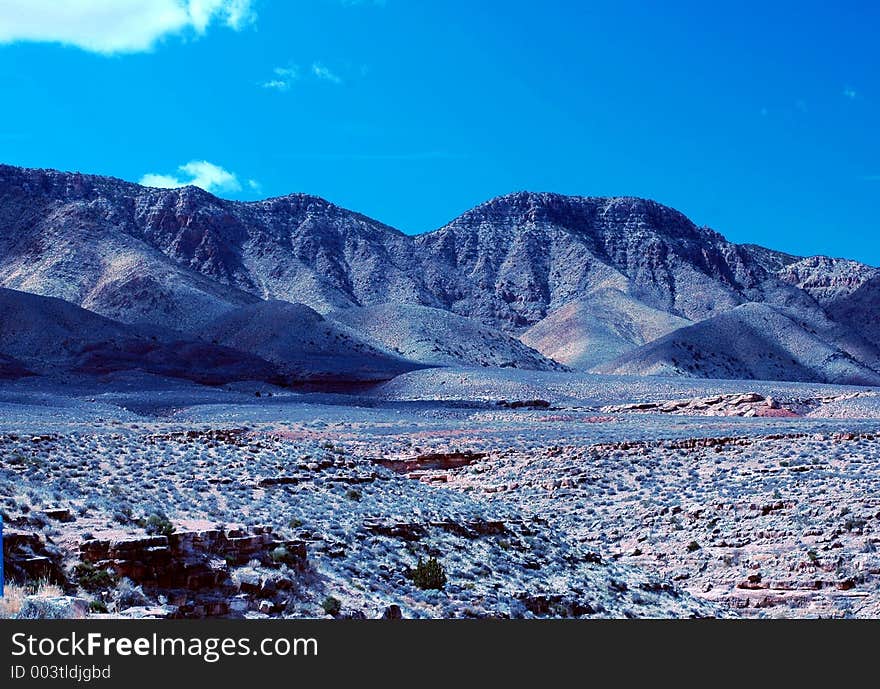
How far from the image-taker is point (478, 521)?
1867 cm

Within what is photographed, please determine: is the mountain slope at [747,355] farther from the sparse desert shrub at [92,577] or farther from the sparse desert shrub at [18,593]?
the sparse desert shrub at [18,593]

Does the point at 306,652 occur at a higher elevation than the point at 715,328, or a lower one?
lower

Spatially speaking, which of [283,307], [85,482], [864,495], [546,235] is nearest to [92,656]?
[85,482]

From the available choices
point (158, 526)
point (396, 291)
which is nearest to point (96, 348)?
point (396, 291)

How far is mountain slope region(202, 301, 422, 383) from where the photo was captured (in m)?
85.8

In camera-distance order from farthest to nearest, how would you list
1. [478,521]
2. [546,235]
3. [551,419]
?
[546,235]
[551,419]
[478,521]

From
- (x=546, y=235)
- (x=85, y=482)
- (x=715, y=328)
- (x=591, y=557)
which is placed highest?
(x=546, y=235)

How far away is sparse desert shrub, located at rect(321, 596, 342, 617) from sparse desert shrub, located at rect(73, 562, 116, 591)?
2297mm

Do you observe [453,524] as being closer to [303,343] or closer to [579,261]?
[303,343]

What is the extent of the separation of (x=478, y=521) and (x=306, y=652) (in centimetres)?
926

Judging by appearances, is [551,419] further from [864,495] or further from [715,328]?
[715,328]

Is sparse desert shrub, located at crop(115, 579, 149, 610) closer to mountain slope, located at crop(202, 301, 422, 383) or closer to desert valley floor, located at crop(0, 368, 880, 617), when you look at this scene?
desert valley floor, located at crop(0, 368, 880, 617)

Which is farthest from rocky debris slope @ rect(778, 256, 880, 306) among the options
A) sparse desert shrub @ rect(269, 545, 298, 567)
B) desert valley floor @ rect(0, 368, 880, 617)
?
sparse desert shrub @ rect(269, 545, 298, 567)

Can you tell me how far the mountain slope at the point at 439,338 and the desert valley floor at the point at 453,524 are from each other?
221ft
